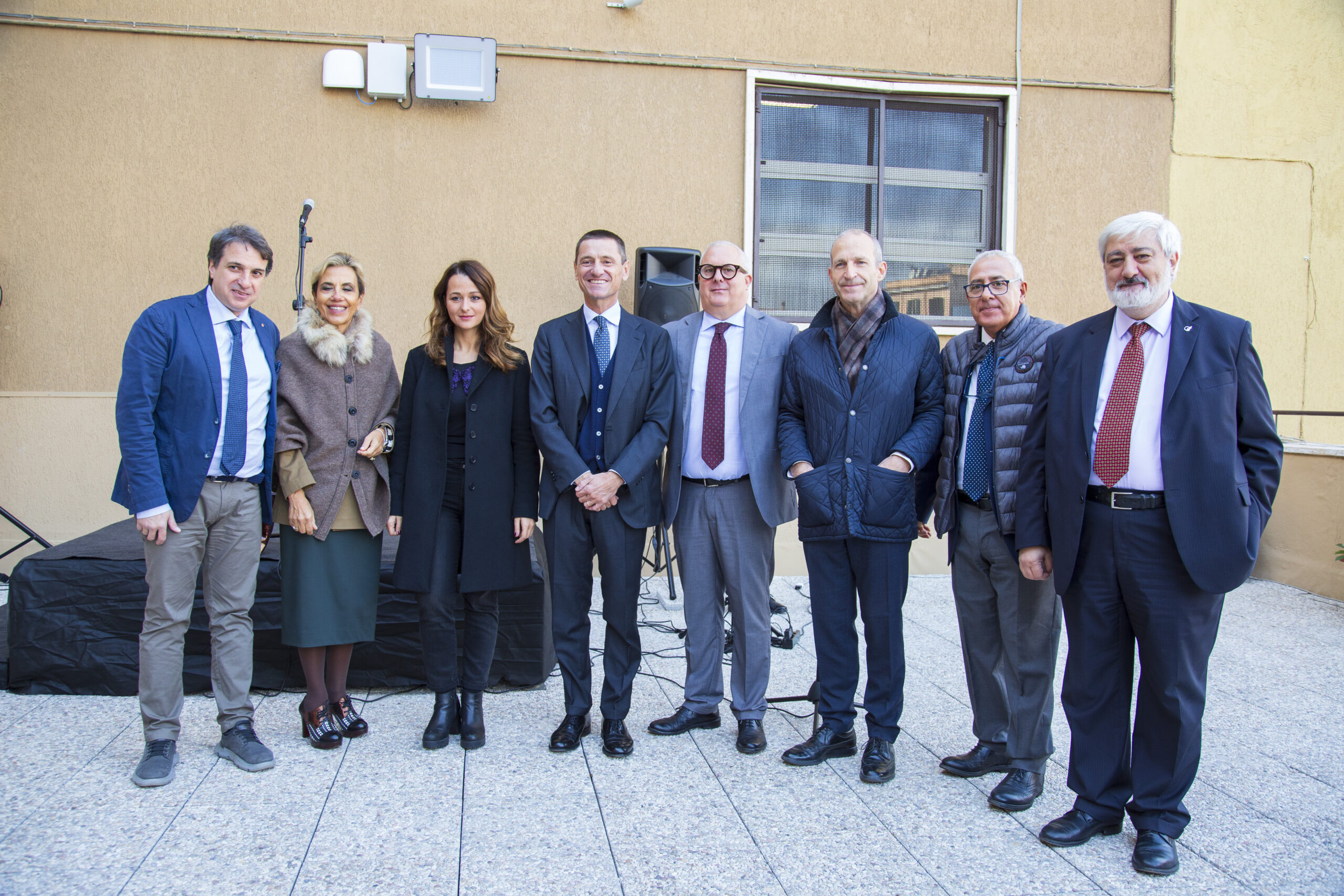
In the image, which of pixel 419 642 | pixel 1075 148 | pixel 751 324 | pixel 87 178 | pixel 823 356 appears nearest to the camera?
pixel 823 356

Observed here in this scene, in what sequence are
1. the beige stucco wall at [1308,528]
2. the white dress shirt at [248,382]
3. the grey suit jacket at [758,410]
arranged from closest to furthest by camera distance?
the white dress shirt at [248,382]
the grey suit jacket at [758,410]
the beige stucco wall at [1308,528]

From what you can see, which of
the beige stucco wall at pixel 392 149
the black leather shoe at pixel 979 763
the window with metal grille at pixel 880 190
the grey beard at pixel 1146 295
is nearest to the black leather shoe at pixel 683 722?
the black leather shoe at pixel 979 763

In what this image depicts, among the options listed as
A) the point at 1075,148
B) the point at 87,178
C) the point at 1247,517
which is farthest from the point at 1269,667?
the point at 87,178

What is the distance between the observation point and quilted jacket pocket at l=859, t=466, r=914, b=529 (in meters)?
2.63

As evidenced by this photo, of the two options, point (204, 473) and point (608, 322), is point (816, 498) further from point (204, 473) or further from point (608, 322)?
point (204, 473)

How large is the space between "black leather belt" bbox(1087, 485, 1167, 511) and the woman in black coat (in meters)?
1.69

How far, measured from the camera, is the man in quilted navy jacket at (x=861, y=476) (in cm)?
266

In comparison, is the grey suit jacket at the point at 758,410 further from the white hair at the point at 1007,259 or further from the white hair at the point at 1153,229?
the white hair at the point at 1153,229

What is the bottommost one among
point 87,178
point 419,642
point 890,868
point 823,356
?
point 890,868

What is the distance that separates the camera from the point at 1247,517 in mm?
2051

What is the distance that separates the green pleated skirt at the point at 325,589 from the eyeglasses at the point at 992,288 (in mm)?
2045

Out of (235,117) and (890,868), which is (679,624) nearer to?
(890,868)

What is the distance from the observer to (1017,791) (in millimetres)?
2457

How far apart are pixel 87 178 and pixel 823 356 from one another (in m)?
4.42
